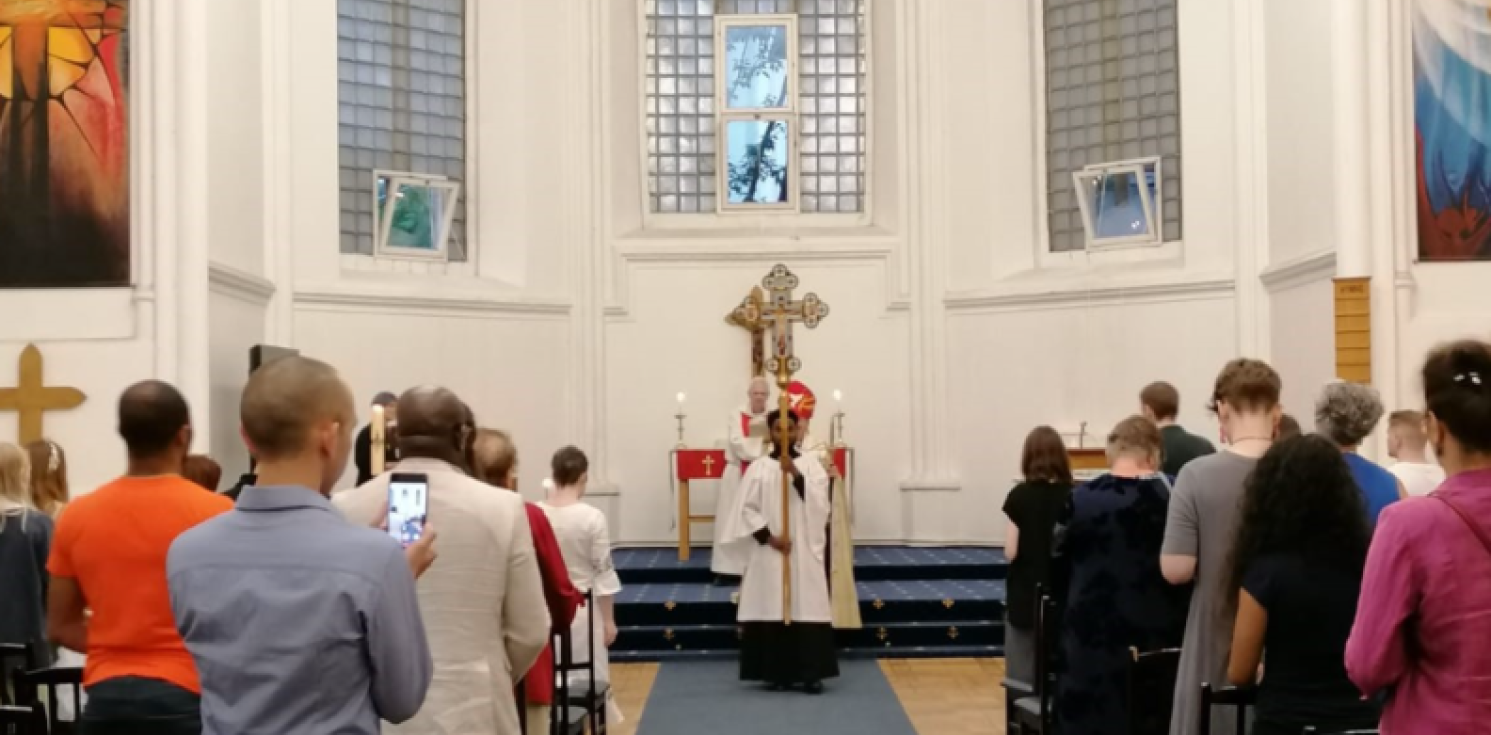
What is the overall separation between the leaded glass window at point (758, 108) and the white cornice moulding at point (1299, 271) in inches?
179

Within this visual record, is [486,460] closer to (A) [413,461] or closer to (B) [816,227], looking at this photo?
(A) [413,461]

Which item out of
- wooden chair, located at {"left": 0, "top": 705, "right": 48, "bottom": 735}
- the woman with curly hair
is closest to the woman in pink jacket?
the woman with curly hair

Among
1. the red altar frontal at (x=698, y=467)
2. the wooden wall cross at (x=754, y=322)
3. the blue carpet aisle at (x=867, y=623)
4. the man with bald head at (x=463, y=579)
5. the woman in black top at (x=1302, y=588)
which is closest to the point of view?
the woman in black top at (x=1302, y=588)

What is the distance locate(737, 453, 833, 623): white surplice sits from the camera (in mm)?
9836

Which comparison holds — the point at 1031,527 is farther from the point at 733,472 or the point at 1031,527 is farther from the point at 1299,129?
the point at 1299,129

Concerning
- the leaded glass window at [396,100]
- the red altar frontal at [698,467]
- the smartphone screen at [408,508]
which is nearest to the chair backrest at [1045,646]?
the smartphone screen at [408,508]

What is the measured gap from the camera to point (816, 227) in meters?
15.9

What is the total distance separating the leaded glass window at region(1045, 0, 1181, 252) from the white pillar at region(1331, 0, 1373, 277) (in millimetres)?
3372

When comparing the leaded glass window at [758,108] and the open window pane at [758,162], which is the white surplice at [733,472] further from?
the leaded glass window at [758,108]

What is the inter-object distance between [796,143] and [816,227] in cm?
89

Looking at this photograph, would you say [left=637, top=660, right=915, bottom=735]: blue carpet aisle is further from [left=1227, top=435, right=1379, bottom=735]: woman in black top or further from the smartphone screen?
the smartphone screen

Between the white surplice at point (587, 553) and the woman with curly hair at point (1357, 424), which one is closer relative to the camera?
the woman with curly hair at point (1357, 424)

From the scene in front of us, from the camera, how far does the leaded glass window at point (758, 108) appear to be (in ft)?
Answer: 52.5

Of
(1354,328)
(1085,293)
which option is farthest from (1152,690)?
(1085,293)
